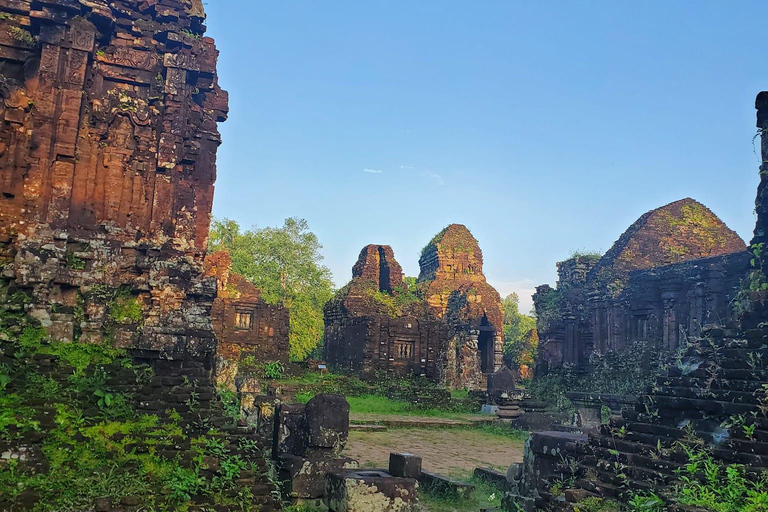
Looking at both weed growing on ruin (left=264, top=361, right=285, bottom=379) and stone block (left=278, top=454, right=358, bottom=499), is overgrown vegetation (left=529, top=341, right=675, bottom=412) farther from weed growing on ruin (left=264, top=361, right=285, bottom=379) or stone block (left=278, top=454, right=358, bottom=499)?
stone block (left=278, top=454, right=358, bottom=499)

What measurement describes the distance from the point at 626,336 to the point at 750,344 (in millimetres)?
15429

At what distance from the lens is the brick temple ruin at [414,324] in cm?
3000

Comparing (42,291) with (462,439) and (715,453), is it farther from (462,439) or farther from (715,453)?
(462,439)

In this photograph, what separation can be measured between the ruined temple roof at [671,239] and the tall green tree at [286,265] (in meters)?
27.2

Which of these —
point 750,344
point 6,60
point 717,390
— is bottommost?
point 717,390

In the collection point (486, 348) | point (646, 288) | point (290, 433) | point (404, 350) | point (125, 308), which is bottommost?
point (290, 433)

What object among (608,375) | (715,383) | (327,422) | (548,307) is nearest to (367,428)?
(327,422)

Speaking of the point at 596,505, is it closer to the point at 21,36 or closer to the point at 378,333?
the point at 21,36

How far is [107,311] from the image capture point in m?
10.6

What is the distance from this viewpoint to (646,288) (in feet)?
75.7

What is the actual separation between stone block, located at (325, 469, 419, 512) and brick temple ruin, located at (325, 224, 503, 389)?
21.4 metres

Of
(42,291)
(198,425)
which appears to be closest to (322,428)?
(198,425)

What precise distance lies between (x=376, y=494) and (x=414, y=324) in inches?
916

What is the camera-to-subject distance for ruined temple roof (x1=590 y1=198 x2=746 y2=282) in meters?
26.5
